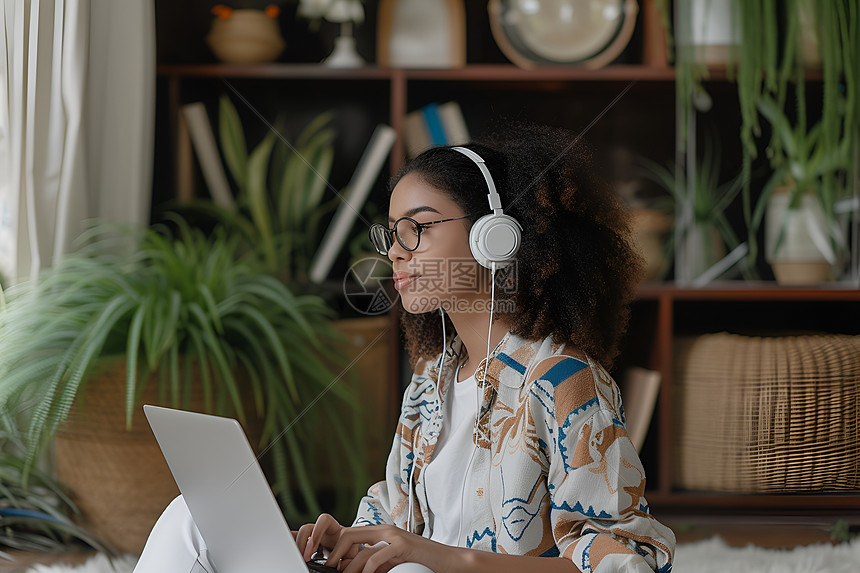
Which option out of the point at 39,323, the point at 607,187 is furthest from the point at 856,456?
the point at 39,323

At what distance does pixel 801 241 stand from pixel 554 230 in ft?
3.31

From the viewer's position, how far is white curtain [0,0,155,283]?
A: 136cm

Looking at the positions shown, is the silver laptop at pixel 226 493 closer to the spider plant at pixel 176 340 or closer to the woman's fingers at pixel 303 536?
the woman's fingers at pixel 303 536

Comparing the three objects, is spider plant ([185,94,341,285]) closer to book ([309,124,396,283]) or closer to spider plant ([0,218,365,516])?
book ([309,124,396,283])

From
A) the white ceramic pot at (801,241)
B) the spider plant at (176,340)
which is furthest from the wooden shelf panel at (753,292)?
the spider plant at (176,340)

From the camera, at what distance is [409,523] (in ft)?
2.98

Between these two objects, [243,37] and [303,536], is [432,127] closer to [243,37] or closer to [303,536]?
[243,37]

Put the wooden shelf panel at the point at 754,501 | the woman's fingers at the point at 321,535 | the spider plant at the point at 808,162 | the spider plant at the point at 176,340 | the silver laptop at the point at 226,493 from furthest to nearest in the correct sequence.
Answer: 1. the spider plant at the point at 808,162
2. the wooden shelf panel at the point at 754,501
3. the spider plant at the point at 176,340
4. the woman's fingers at the point at 321,535
5. the silver laptop at the point at 226,493

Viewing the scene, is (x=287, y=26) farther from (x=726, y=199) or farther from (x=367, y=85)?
(x=726, y=199)

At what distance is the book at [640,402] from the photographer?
1654 mm

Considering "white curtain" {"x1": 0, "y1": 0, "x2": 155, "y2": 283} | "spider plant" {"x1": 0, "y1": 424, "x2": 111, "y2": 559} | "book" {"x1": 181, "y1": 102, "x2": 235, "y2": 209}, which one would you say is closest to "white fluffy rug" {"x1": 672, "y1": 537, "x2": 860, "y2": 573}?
"spider plant" {"x1": 0, "y1": 424, "x2": 111, "y2": 559}

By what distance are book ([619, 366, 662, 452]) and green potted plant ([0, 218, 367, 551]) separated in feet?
2.02

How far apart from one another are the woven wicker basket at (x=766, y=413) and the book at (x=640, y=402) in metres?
0.06

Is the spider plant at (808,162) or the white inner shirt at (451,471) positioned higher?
the spider plant at (808,162)
